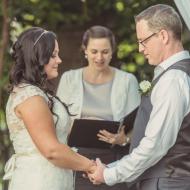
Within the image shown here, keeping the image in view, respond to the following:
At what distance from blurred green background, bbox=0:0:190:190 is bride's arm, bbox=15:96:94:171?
10.4 feet

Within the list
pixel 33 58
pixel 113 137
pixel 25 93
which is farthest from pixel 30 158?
pixel 113 137

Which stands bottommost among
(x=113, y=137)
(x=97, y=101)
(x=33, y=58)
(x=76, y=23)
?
(x=113, y=137)

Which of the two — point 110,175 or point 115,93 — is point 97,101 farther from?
point 110,175

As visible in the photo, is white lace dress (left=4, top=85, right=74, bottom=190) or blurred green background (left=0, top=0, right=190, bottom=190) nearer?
white lace dress (left=4, top=85, right=74, bottom=190)

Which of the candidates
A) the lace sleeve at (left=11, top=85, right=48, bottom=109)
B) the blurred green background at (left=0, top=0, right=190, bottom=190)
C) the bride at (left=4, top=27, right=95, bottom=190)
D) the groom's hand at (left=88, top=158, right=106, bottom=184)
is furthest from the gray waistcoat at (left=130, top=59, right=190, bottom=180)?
the blurred green background at (left=0, top=0, right=190, bottom=190)

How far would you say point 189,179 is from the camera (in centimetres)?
407

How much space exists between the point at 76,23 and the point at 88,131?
2.45 metres

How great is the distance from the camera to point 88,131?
16.9ft

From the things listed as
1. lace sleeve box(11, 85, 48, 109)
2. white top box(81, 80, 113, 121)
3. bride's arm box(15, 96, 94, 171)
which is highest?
lace sleeve box(11, 85, 48, 109)

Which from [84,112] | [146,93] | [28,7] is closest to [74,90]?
[84,112]

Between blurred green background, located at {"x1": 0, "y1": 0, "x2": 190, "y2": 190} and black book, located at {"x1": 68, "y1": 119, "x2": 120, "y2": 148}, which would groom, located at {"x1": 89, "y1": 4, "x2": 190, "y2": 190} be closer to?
black book, located at {"x1": 68, "y1": 119, "x2": 120, "y2": 148}

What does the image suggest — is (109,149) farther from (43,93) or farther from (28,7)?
(28,7)

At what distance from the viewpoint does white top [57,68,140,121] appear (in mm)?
5480

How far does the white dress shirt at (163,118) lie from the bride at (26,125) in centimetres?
34
